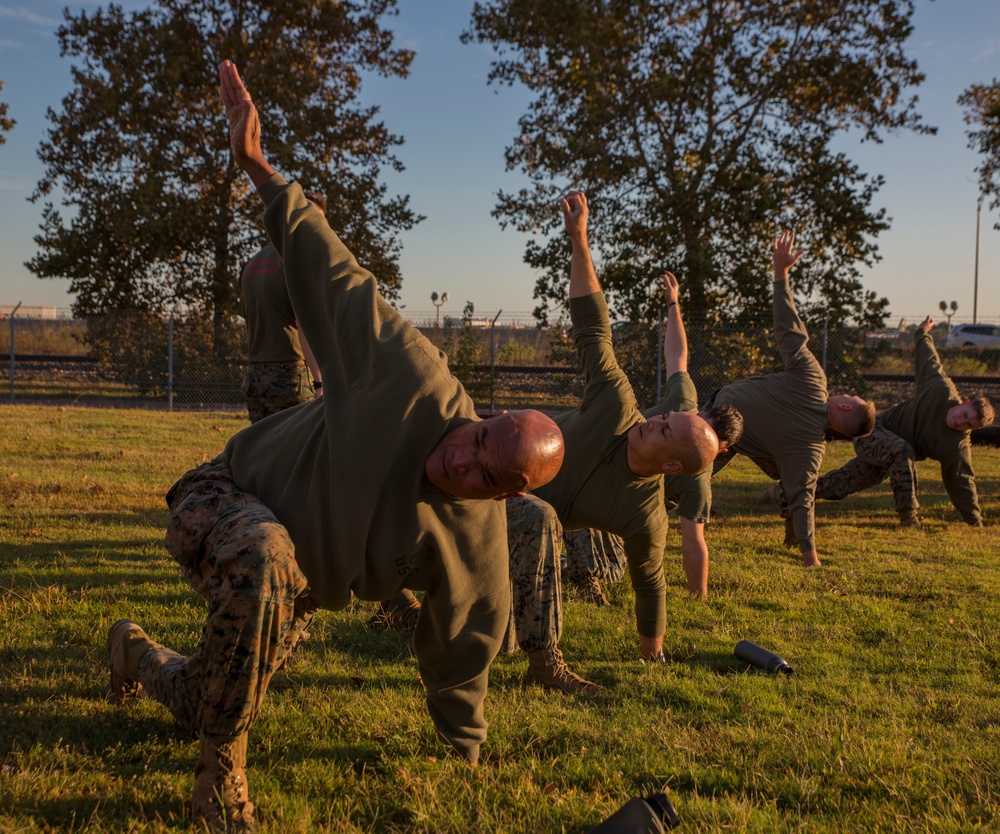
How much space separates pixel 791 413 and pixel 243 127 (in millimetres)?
5796

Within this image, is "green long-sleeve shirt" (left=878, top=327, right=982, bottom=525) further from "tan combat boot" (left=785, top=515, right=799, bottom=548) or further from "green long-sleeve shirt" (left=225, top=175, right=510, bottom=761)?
"green long-sleeve shirt" (left=225, top=175, right=510, bottom=761)

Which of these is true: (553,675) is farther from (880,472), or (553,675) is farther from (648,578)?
(880,472)

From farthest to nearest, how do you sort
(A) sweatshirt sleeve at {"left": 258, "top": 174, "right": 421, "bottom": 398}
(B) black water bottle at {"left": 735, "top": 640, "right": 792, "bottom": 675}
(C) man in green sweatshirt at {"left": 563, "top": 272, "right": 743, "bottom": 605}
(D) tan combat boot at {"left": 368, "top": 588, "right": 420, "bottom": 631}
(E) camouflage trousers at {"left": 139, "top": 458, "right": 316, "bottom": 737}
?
1. (C) man in green sweatshirt at {"left": 563, "top": 272, "right": 743, "bottom": 605}
2. (D) tan combat boot at {"left": 368, "top": 588, "right": 420, "bottom": 631}
3. (B) black water bottle at {"left": 735, "top": 640, "right": 792, "bottom": 675}
4. (A) sweatshirt sleeve at {"left": 258, "top": 174, "right": 421, "bottom": 398}
5. (E) camouflage trousers at {"left": 139, "top": 458, "right": 316, "bottom": 737}

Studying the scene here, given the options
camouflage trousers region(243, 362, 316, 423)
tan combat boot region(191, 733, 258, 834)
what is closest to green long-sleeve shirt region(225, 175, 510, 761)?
tan combat boot region(191, 733, 258, 834)

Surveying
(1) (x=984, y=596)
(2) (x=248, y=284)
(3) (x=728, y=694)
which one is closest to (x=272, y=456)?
(3) (x=728, y=694)

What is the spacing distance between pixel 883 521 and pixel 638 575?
19.4ft

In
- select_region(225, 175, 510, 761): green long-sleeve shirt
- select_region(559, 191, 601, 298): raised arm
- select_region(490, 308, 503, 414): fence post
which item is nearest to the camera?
select_region(225, 175, 510, 761): green long-sleeve shirt

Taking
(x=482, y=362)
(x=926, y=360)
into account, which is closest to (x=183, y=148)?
(x=482, y=362)

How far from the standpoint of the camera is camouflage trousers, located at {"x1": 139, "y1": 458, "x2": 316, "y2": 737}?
8.87ft

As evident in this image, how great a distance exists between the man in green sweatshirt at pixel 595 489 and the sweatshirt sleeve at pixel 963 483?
5983 millimetres

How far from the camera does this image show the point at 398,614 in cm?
512

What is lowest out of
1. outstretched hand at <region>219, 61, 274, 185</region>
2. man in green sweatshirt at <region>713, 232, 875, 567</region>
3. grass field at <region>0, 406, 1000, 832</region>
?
grass field at <region>0, 406, 1000, 832</region>

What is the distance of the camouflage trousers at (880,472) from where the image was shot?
30.2ft

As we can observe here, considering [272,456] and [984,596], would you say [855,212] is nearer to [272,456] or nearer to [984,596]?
[984,596]
